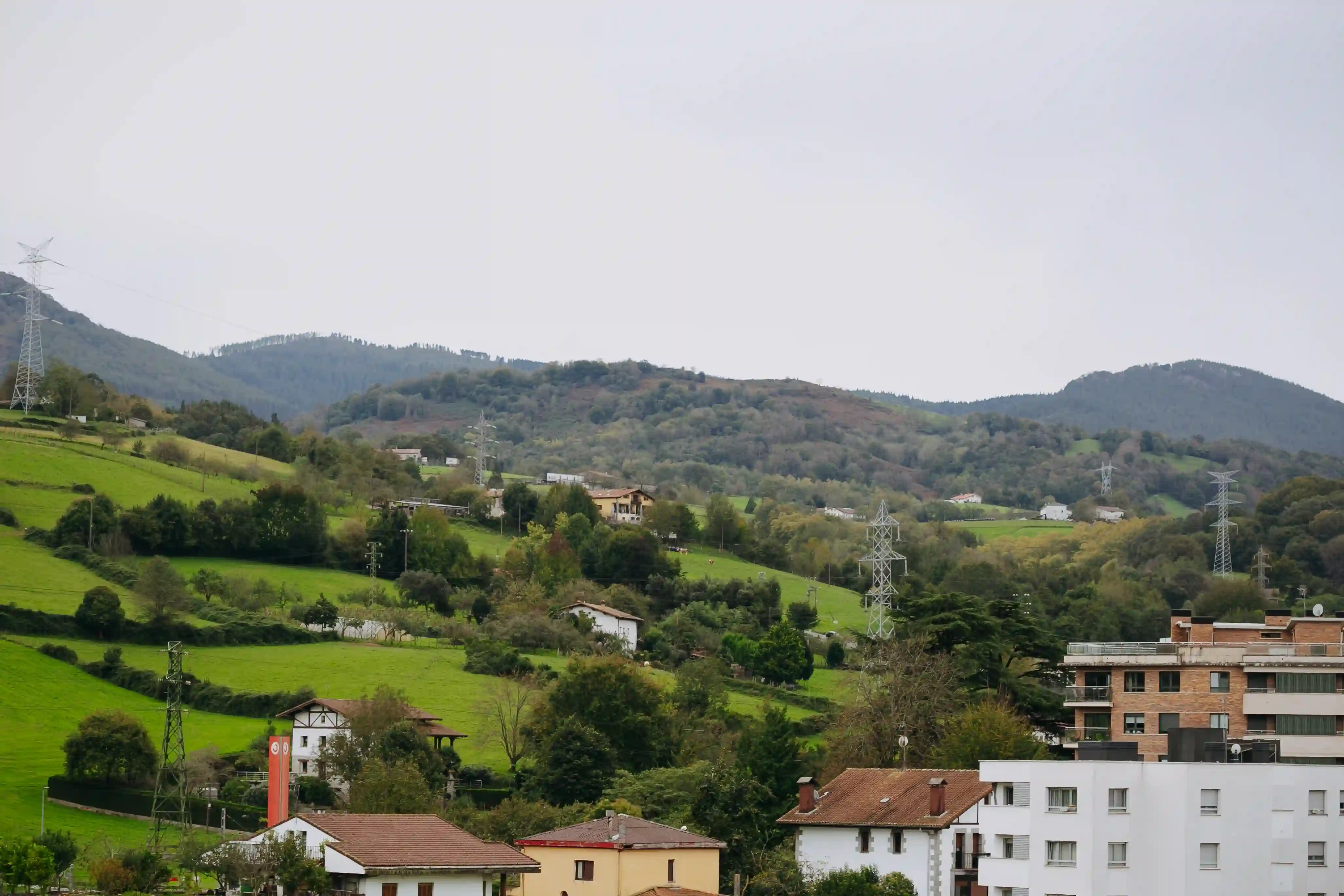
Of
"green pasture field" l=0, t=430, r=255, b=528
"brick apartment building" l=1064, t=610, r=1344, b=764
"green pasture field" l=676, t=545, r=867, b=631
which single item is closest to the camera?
"brick apartment building" l=1064, t=610, r=1344, b=764

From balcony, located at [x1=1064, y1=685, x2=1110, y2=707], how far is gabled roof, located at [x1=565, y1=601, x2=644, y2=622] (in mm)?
43317

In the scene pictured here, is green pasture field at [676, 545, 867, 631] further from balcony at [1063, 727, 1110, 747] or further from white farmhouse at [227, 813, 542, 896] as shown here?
white farmhouse at [227, 813, 542, 896]

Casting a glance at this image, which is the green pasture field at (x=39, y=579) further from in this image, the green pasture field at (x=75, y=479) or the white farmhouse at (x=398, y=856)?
the white farmhouse at (x=398, y=856)

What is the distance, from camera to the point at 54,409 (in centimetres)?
14100

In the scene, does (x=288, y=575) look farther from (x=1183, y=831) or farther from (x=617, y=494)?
(x=1183, y=831)

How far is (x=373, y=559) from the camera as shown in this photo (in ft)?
393

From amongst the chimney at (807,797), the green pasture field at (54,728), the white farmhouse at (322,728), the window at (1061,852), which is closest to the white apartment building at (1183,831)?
the window at (1061,852)

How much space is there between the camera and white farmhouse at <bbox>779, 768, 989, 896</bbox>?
53625 millimetres

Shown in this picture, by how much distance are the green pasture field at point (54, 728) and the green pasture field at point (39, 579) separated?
5946 mm

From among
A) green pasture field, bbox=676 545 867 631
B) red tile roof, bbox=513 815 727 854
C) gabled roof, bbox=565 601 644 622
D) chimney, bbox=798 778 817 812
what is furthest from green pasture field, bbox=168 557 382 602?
chimney, bbox=798 778 817 812

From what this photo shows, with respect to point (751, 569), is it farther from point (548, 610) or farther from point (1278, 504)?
point (1278, 504)

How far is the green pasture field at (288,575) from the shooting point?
112 metres

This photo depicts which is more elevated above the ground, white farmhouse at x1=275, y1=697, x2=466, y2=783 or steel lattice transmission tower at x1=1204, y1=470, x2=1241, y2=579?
steel lattice transmission tower at x1=1204, y1=470, x2=1241, y2=579

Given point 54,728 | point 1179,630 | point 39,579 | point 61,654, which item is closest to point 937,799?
point 1179,630
